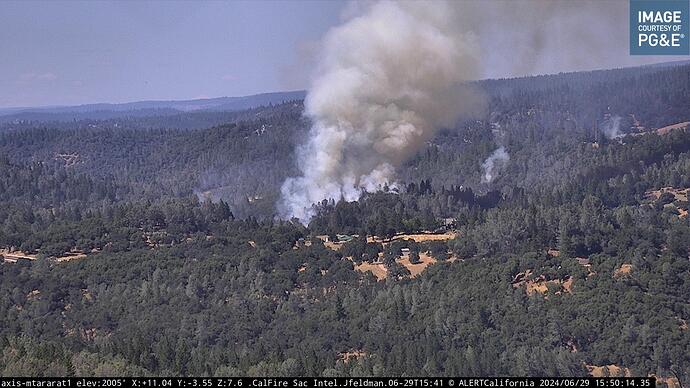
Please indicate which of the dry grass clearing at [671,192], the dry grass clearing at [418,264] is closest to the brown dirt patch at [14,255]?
the dry grass clearing at [418,264]

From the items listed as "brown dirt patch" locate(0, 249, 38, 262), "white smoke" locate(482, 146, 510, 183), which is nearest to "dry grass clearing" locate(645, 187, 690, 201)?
"white smoke" locate(482, 146, 510, 183)

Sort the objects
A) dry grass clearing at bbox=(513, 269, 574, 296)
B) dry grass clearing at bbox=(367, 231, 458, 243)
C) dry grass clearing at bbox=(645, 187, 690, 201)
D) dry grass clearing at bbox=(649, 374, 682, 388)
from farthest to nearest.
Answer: dry grass clearing at bbox=(645, 187, 690, 201) → dry grass clearing at bbox=(367, 231, 458, 243) → dry grass clearing at bbox=(513, 269, 574, 296) → dry grass clearing at bbox=(649, 374, 682, 388)

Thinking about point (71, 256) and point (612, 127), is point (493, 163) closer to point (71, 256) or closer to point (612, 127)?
point (612, 127)

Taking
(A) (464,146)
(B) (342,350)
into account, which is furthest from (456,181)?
(B) (342,350)

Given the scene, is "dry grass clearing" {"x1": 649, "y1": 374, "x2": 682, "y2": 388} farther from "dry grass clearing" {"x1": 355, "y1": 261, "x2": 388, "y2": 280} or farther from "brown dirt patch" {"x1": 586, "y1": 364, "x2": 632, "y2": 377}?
"dry grass clearing" {"x1": 355, "y1": 261, "x2": 388, "y2": 280}

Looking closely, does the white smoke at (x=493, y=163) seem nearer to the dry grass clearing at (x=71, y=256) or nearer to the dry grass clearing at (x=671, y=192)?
the dry grass clearing at (x=671, y=192)

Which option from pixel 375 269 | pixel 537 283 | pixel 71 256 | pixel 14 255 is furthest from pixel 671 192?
pixel 14 255
